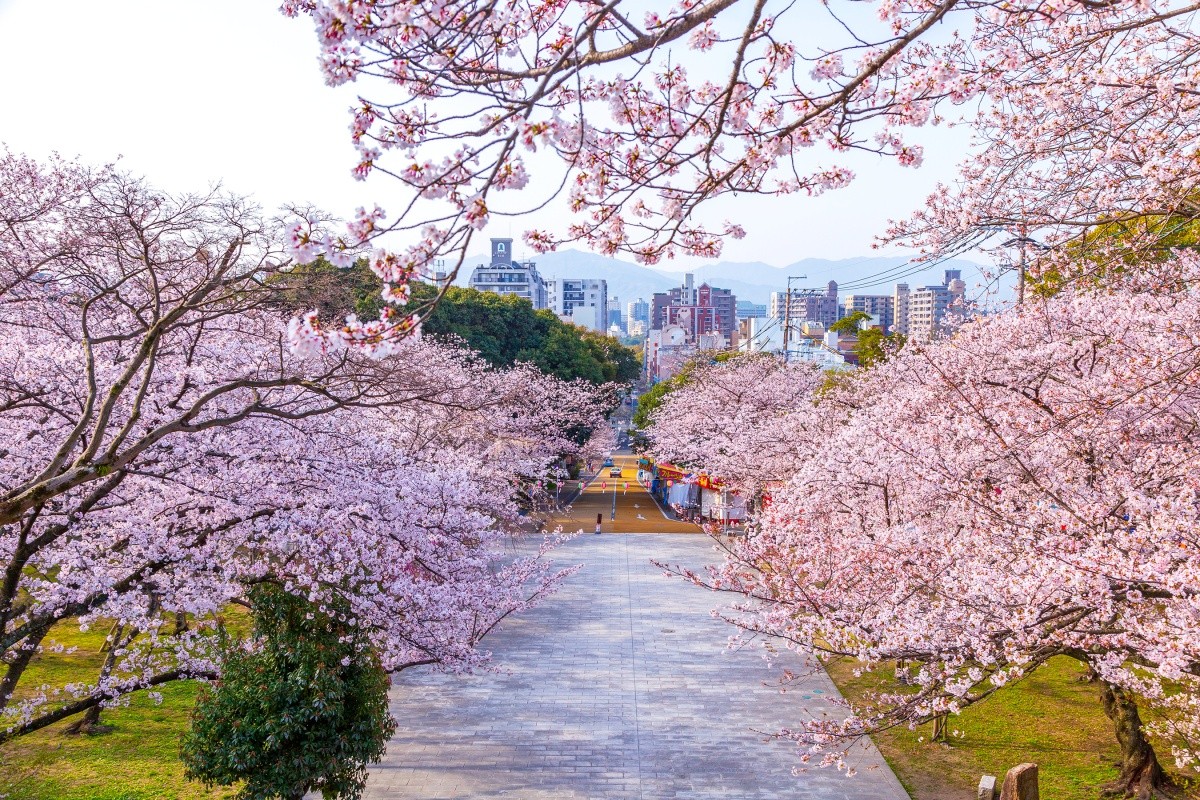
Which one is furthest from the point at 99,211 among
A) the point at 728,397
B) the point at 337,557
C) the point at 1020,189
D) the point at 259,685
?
the point at 728,397

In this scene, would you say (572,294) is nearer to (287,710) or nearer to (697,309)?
(697,309)

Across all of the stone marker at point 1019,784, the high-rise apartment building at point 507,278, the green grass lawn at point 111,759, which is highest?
the high-rise apartment building at point 507,278

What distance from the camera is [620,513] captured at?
33.5 meters

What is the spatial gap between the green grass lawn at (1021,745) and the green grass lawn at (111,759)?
7514 millimetres

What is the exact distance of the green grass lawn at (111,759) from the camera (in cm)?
913

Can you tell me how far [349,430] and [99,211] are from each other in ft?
10.7

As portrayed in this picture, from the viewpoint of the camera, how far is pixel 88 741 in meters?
10.6

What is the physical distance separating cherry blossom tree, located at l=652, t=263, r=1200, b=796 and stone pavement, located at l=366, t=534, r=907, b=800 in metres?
1.95

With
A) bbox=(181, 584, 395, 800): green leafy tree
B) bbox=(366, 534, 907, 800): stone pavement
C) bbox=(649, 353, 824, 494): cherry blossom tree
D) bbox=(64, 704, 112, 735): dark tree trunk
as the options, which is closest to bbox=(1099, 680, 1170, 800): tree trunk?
bbox=(366, 534, 907, 800): stone pavement

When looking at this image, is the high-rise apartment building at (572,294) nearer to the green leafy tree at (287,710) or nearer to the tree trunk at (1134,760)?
the tree trunk at (1134,760)

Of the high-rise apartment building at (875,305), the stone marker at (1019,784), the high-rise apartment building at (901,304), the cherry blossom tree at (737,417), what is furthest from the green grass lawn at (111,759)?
the high-rise apartment building at (875,305)

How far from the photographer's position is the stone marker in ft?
17.3

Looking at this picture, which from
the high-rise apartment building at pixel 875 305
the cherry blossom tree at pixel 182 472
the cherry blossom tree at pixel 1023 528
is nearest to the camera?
the cherry blossom tree at pixel 1023 528

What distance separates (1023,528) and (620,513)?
2741 centimetres
